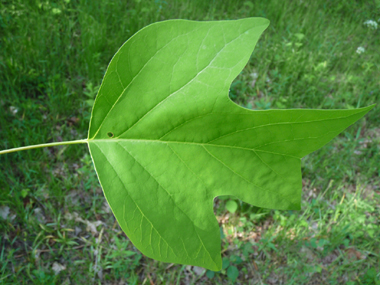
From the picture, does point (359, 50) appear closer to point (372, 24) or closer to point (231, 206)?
point (372, 24)

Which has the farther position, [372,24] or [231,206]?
[372,24]

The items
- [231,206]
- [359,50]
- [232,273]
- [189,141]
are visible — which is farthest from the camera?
[359,50]

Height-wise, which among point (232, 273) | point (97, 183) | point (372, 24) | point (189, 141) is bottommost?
point (232, 273)

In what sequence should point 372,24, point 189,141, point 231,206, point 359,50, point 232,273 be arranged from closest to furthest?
1. point 189,141
2. point 232,273
3. point 231,206
4. point 359,50
5. point 372,24

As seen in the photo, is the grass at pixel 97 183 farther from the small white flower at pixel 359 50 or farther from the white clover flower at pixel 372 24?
the white clover flower at pixel 372 24

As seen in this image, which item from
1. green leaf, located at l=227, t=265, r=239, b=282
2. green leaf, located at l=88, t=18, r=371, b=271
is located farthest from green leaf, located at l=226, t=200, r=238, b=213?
green leaf, located at l=88, t=18, r=371, b=271

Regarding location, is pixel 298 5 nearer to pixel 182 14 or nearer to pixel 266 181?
pixel 182 14

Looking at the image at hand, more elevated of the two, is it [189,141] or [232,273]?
[189,141]

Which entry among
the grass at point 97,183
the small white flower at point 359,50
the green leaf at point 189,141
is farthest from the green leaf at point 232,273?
the small white flower at point 359,50

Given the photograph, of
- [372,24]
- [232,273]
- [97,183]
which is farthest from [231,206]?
[372,24]

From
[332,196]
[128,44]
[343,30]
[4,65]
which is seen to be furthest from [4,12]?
[343,30]
